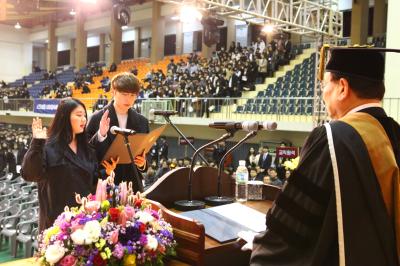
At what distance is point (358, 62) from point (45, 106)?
777 inches

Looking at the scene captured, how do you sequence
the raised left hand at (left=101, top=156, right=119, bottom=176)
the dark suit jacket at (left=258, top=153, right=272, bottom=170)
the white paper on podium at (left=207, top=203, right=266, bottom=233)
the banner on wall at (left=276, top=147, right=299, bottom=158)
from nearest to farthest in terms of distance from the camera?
the white paper on podium at (left=207, top=203, right=266, bottom=233) < the raised left hand at (left=101, top=156, right=119, bottom=176) < the banner on wall at (left=276, top=147, right=299, bottom=158) < the dark suit jacket at (left=258, top=153, right=272, bottom=170)

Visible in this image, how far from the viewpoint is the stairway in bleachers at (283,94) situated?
1330 cm

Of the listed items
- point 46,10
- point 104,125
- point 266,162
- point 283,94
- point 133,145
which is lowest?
point 266,162

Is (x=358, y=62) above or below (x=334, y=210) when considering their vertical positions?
above

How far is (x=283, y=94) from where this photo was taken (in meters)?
14.6

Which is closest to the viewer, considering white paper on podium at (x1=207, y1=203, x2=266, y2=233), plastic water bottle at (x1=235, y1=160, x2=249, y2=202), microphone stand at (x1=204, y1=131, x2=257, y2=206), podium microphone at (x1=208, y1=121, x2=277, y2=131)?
white paper on podium at (x1=207, y1=203, x2=266, y2=233)

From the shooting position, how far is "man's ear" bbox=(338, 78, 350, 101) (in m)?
1.62

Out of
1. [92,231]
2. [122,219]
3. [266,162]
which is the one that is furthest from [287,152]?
[92,231]

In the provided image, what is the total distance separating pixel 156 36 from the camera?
23562mm

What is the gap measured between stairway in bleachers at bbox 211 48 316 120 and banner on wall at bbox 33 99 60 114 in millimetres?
7935

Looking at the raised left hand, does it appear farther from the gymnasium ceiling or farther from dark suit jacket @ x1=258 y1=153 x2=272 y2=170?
the gymnasium ceiling

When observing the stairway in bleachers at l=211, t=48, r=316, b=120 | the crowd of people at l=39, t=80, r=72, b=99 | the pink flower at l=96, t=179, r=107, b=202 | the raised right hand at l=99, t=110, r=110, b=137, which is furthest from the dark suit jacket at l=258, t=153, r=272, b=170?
the crowd of people at l=39, t=80, r=72, b=99

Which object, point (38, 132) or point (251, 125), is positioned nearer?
point (251, 125)

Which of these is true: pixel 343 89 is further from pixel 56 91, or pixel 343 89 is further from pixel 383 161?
pixel 56 91
